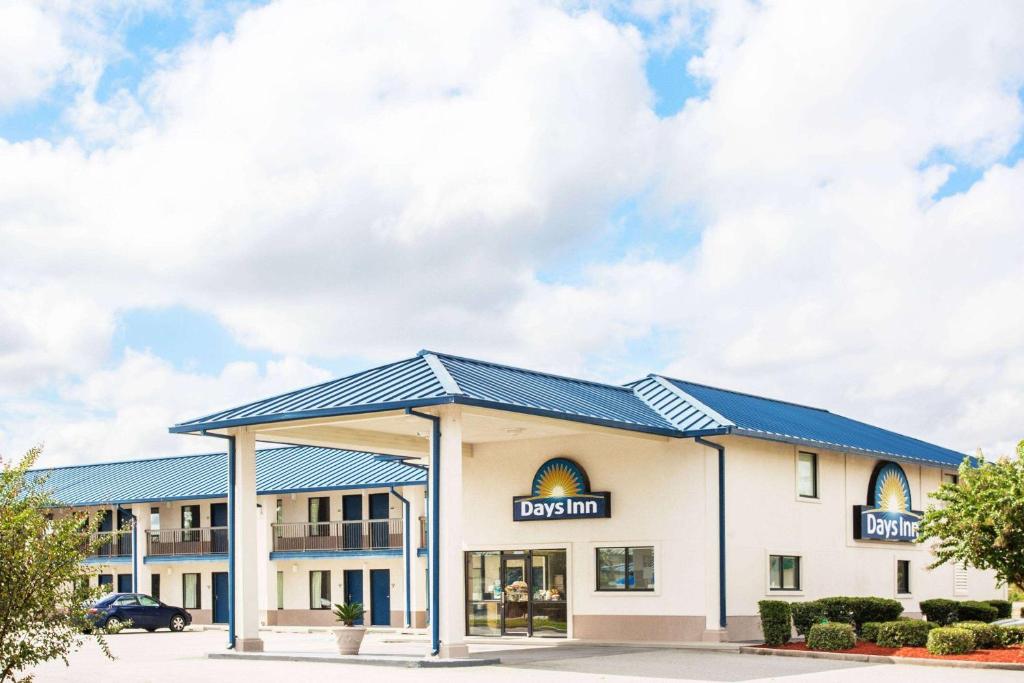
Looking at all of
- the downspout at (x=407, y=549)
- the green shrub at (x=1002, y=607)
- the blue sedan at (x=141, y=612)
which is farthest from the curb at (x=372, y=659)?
the blue sedan at (x=141, y=612)

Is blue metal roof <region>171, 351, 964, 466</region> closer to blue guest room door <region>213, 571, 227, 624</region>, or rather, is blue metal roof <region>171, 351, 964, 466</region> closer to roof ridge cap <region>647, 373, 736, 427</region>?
roof ridge cap <region>647, 373, 736, 427</region>

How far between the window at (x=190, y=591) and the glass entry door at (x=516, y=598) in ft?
80.7

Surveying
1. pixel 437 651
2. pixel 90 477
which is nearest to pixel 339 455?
pixel 90 477

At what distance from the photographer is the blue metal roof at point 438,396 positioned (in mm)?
24266

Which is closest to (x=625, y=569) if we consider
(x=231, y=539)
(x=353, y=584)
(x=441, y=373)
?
(x=441, y=373)

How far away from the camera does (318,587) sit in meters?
48.9

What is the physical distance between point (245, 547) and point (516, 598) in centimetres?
744

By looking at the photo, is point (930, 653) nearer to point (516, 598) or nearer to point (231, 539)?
point (516, 598)

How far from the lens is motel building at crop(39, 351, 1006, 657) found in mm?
25375

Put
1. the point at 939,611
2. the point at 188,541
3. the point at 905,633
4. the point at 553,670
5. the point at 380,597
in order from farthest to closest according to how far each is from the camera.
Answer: the point at 188,541
the point at 380,597
the point at 939,611
the point at 905,633
the point at 553,670

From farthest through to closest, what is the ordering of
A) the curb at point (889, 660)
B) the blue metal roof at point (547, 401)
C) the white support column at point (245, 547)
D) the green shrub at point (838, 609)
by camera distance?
1. the green shrub at point (838, 609)
2. the white support column at point (245, 547)
3. the blue metal roof at point (547, 401)
4. the curb at point (889, 660)

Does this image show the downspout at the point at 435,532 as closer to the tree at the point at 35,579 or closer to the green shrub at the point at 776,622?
the green shrub at the point at 776,622

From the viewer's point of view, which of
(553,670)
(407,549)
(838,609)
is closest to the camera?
(553,670)

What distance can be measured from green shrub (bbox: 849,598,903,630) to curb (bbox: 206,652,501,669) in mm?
8863
